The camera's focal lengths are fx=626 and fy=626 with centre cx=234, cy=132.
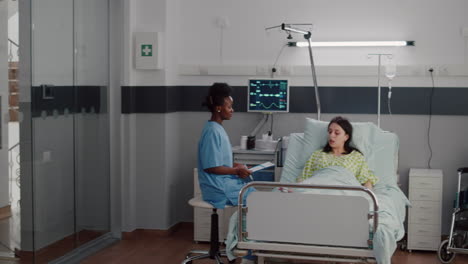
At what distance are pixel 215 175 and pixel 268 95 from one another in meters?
1.46

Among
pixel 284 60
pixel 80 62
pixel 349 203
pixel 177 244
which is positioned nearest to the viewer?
pixel 349 203

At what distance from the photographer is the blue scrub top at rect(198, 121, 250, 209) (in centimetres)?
423

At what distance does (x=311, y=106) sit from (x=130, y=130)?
65.7 inches

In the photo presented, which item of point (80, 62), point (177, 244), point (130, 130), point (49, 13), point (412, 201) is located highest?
point (49, 13)

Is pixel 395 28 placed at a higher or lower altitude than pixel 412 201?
higher

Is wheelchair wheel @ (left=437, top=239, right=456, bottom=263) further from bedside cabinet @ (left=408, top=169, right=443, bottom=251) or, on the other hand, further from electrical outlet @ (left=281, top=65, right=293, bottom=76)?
electrical outlet @ (left=281, top=65, right=293, bottom=76)

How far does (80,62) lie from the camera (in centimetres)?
501

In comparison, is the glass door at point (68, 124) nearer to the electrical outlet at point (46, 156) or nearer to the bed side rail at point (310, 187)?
the electrical outlet at point (46, 156)

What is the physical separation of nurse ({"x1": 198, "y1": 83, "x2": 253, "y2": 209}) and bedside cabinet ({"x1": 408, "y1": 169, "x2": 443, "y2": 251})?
66.4 inches

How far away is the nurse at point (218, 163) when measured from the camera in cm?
422

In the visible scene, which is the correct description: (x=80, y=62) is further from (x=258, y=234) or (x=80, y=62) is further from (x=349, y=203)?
(x=349, y=203)

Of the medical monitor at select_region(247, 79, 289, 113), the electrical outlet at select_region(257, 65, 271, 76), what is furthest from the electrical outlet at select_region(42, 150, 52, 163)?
the electrical outlet at select_region(257, 65, 271, 76)

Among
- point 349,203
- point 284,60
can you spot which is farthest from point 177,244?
point 349,203

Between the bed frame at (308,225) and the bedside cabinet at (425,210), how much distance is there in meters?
1.82
